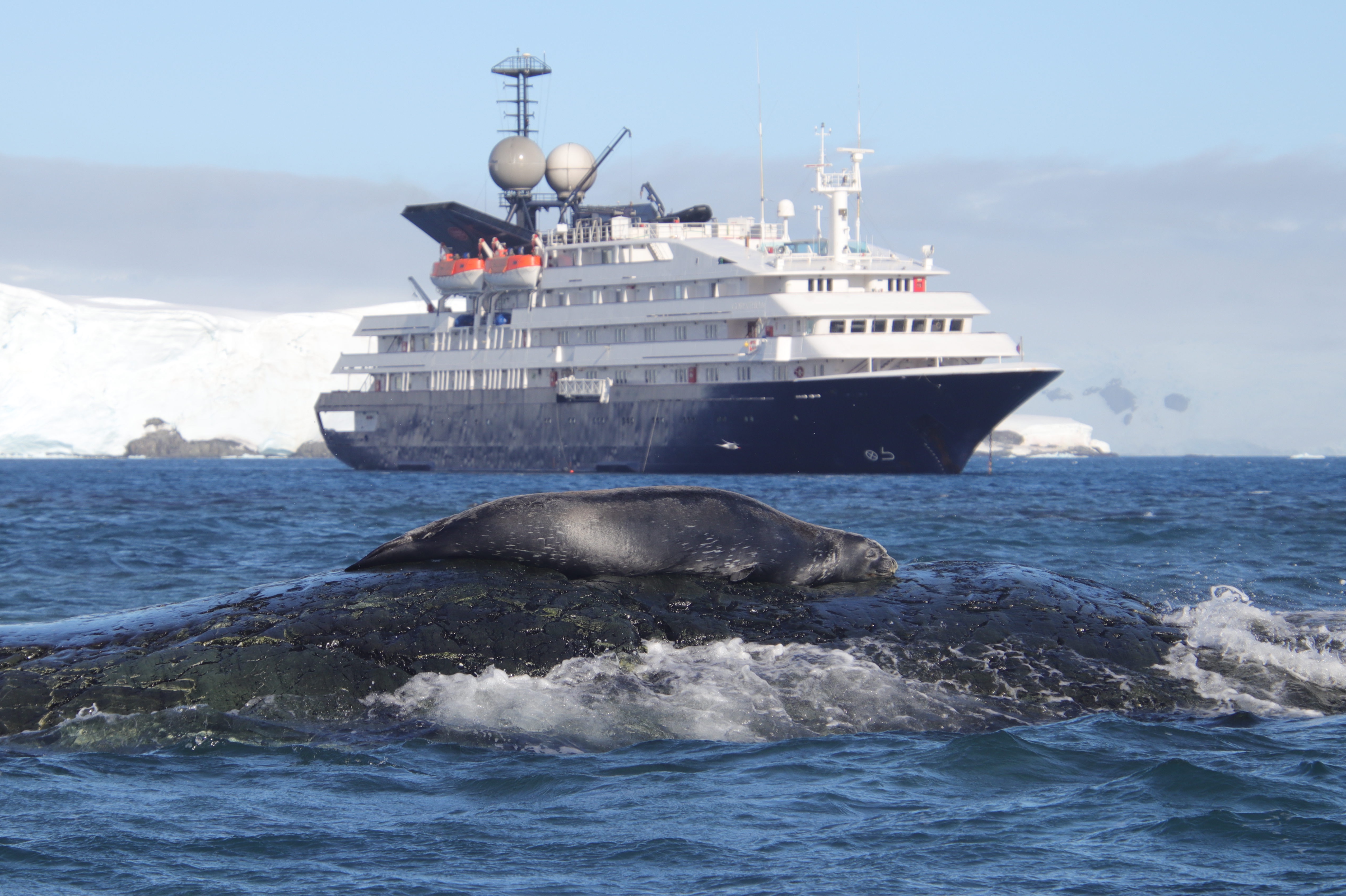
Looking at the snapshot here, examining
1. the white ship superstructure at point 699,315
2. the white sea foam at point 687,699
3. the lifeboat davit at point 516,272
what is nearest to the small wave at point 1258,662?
the white sea foam at point 687,699

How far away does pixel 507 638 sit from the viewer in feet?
21.2

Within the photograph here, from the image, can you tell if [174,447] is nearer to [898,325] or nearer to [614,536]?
[898,325]

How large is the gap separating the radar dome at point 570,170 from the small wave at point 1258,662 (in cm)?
6188

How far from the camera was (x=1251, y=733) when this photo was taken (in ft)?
19.8

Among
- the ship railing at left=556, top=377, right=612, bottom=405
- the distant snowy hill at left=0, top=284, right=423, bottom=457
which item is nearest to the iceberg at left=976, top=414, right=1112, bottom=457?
the distant snowy hill at left=0, top=284, right=423, bottom=457

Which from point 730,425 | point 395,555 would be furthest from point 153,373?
point 395,555

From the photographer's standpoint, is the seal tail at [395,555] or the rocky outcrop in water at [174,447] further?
the rocky outcrop in water at [174,447]

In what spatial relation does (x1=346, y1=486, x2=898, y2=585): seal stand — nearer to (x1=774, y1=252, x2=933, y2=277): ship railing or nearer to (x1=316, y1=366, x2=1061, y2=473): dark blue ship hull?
(x1=316, y1=366, x2=1061, y2=473): dark blue ship hull

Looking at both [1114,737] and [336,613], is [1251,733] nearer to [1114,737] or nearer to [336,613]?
[1114,737]

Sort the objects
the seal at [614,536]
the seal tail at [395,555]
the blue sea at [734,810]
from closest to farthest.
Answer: the blue sea at [734,810] < the seal at [614,536] < the seal tail at [395,555]

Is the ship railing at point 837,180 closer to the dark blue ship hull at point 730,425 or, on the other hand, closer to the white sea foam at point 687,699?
the dark blue ship hull at point 730,425

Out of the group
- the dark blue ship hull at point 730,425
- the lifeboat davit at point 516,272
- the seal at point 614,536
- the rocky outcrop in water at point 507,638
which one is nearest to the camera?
the rocky outcrop in water at point 507,638

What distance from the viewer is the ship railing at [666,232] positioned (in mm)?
56125

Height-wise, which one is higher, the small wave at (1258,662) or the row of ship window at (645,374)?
the row of ship window at (645,374)
